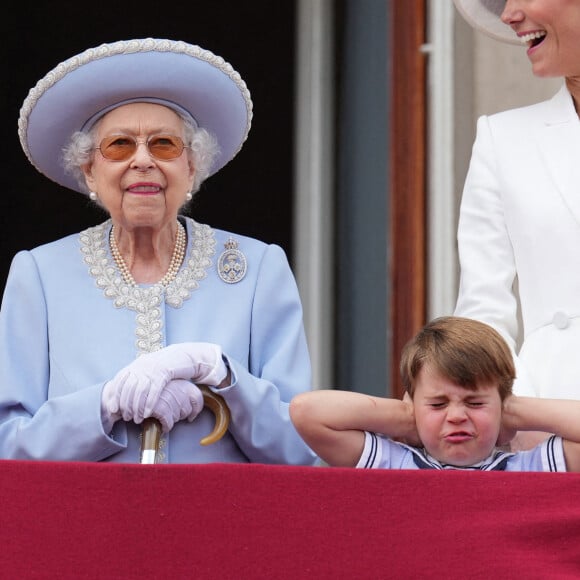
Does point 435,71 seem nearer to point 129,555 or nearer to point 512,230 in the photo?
point 512,230

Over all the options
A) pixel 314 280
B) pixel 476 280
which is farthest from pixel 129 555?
pixel 314 280

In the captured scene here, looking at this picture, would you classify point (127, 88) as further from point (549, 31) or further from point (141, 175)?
point (549, 31)

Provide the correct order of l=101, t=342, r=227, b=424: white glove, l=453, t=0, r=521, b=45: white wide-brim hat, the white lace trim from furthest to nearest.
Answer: l=453, t=0, r=521, b=45: white wide-brim hat < the white lace trim < l=101, t=342, r=227, b=424: white glove

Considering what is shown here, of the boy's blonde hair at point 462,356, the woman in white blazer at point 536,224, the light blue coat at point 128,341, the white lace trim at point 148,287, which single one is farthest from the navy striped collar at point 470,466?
the white lace trim at point 148,287

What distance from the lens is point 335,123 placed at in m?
5.73

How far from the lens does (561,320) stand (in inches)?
124

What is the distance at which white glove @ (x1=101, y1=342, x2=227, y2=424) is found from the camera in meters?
2.67

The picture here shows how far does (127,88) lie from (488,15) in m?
0.97

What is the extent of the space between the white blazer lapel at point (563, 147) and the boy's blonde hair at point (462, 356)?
1.62ft

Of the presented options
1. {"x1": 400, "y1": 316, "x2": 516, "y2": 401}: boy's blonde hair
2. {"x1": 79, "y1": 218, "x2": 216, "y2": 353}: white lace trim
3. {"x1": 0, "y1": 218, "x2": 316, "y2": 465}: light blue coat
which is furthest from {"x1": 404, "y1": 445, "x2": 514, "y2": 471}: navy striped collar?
{"x1": 79, "y1": 218, "x2": 216, "y2": 353}: white lace trim

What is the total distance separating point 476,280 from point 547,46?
0.52 meters

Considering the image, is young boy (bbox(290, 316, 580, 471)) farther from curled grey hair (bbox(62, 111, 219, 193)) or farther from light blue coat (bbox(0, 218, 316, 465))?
curled grey hair (bbox(62, 111, 219, 193))

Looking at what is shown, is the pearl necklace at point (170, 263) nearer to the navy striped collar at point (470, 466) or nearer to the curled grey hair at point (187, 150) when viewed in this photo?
the curled grey hair at point (187, 150)

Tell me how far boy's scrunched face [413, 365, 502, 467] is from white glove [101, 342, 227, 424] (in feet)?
1.24
